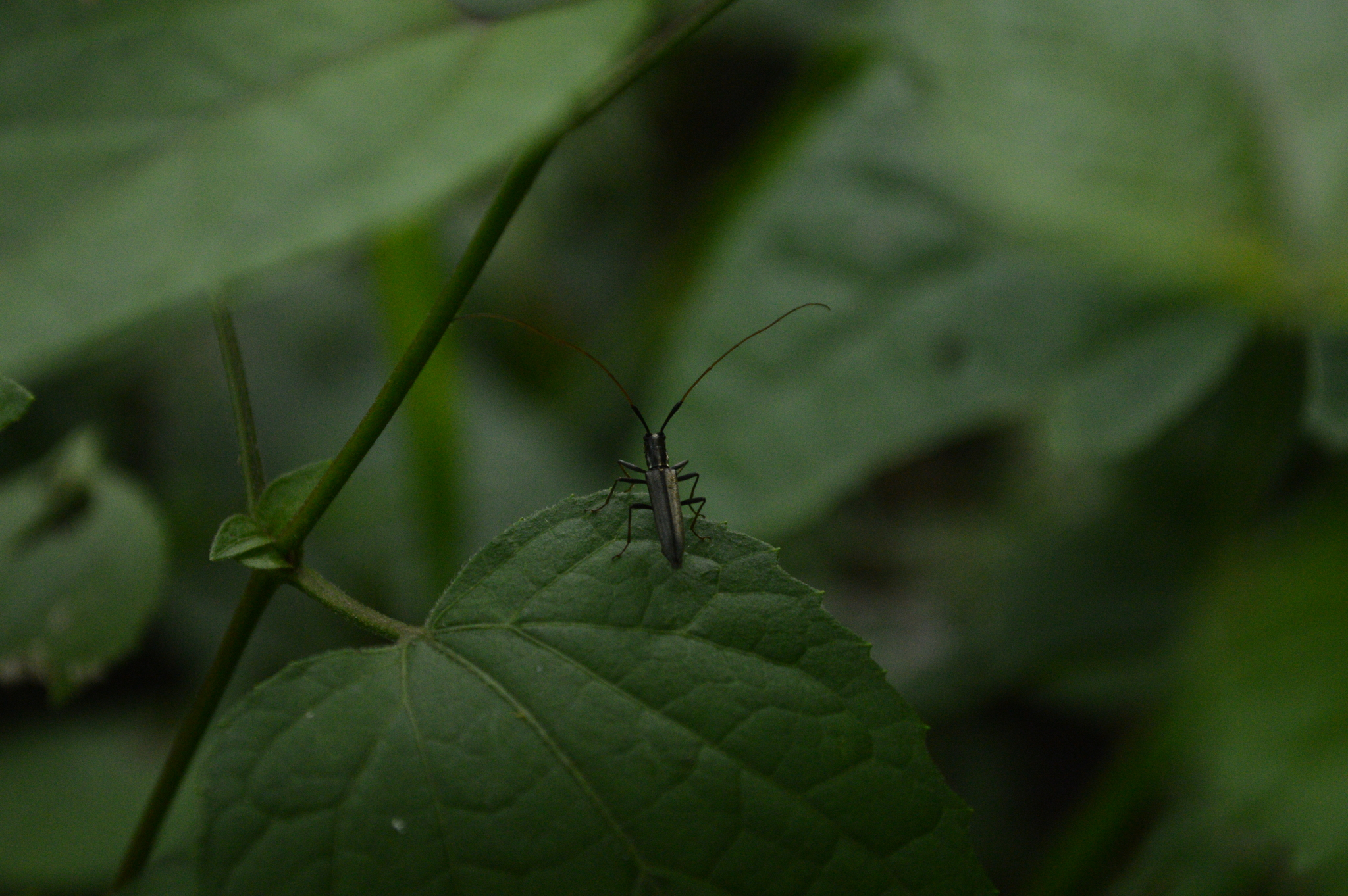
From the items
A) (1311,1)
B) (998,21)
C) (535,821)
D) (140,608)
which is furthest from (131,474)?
(1311,1)

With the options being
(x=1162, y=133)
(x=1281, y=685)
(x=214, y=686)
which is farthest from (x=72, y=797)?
(x=1162, y=133)

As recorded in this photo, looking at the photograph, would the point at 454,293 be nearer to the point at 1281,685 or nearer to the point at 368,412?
the point at 368,412

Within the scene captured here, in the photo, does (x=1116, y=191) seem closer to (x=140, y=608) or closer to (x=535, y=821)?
(x=535, y=821)

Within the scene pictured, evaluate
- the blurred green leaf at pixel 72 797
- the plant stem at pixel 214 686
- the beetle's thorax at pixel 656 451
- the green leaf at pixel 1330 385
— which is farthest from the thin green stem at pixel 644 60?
the blurred green leaf at pixel 72 797

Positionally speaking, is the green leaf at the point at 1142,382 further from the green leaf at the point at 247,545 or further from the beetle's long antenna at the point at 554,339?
the green leaf at the point at 247,545

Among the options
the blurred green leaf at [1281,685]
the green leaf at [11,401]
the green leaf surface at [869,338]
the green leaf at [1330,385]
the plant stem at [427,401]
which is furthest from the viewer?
the plant stem at [427,401]
